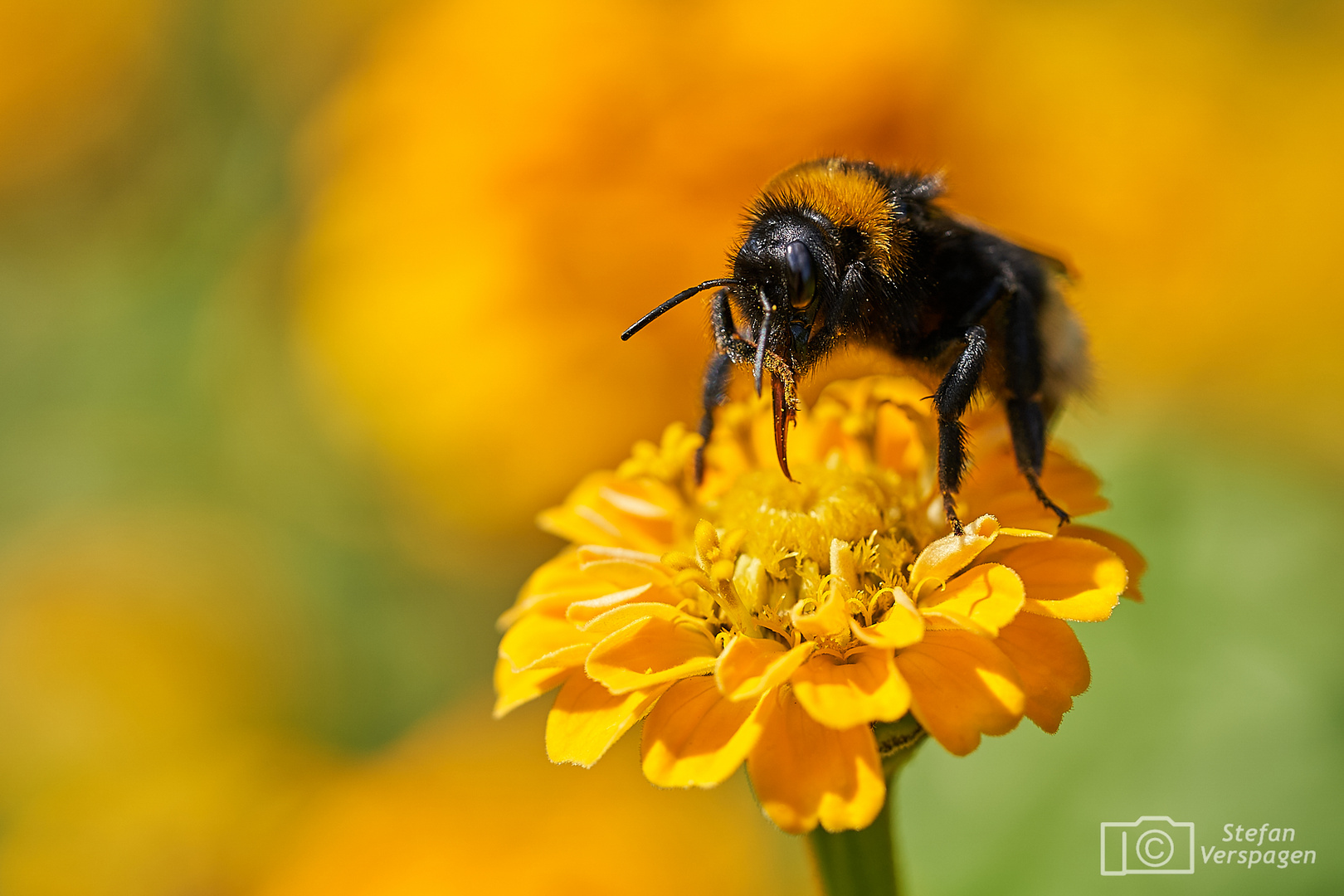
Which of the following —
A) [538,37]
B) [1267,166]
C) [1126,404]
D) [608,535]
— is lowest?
[1126,404]

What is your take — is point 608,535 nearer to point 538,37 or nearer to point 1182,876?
point 1182,876

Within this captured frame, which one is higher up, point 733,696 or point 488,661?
point 733,696

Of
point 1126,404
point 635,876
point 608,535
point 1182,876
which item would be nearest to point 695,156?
point 1126,404

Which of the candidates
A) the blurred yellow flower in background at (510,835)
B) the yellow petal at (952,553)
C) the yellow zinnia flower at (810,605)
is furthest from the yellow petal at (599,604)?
the blurred yellow flower in background at (510,835)

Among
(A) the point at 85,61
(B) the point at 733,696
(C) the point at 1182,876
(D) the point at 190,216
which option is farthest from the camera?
(A) the point at 85,61

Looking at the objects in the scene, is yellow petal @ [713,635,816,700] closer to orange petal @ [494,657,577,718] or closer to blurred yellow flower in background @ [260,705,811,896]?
orange petal @ [494,657,577,718]

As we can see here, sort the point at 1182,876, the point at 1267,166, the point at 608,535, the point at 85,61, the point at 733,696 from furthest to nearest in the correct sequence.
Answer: the point at 85,61, the point at 1267,166, the point at 1182,876, the point at 608,535, the point at 733,696

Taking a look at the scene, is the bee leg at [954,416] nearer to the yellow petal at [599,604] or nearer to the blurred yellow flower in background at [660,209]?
the yellow petal at [599,604]
